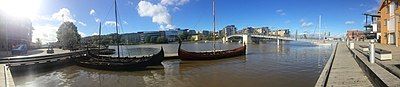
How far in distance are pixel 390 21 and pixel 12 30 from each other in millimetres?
55214

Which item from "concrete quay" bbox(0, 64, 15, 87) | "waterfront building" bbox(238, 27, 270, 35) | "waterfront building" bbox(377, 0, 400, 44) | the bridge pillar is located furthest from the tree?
"waterfront building" bbox(238, 27, 270, 35)

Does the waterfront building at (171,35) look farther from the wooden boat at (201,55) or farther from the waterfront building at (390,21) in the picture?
the waterfront building at (390,21)

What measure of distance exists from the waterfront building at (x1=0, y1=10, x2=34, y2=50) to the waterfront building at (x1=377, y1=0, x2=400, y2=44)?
1709 inches

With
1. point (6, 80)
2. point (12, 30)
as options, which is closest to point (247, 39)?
point (12, 30)

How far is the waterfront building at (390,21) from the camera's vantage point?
24.8 meters

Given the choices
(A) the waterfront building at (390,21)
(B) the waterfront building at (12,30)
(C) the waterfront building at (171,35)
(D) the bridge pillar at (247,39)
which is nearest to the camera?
(A) the waterfront building at (390,21)

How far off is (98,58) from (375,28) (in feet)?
135

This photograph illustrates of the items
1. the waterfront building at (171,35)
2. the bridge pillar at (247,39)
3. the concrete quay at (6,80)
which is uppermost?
the waterfront building at (171,35)

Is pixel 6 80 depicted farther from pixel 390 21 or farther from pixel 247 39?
pixel 247 39

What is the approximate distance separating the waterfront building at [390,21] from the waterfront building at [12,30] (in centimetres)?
4342

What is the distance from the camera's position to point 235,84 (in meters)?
12.8

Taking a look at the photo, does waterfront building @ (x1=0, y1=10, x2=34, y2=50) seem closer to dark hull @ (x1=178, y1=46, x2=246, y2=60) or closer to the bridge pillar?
dark hull @ (x1=178, y1=46, x2=246, y2=60)

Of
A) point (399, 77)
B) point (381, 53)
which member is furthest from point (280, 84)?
point (399, 77)

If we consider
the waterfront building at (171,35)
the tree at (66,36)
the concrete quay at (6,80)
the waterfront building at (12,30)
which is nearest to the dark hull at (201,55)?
the concrete quay at (6,80)
